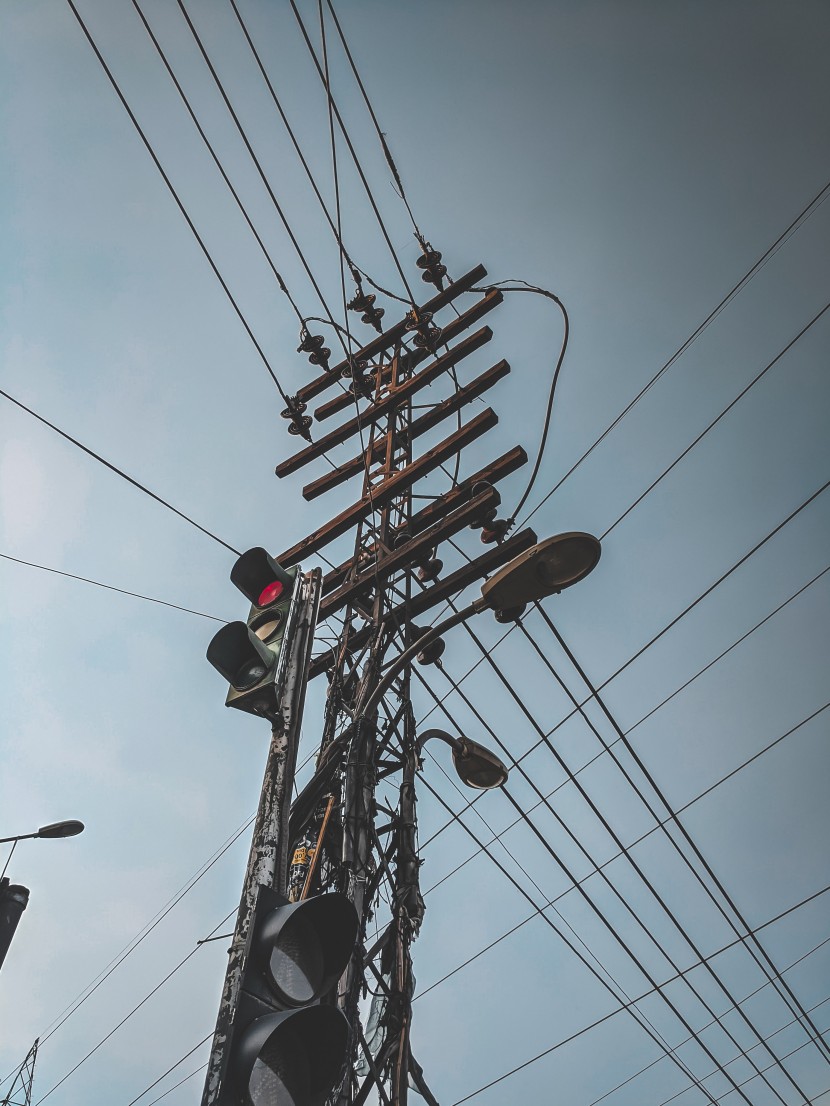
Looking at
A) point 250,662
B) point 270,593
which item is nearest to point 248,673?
point 250,662

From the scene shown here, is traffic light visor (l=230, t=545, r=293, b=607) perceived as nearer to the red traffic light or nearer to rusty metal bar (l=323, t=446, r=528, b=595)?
the red traffic light

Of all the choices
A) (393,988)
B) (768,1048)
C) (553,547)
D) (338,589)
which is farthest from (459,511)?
(768,1048)

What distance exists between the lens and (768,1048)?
9812 mm

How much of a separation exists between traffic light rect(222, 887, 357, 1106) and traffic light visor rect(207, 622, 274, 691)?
90cm

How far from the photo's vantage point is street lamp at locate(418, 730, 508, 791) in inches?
241

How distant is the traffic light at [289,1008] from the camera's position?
2.40 metres

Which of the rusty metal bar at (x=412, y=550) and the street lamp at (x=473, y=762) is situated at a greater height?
the rusty metal bar at (x=412, y=550)

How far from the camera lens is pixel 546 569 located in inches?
195

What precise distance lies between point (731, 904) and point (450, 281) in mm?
7111

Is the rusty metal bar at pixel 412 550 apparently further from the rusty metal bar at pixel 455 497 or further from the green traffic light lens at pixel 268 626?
the green traffic light lens at pixel 268 626

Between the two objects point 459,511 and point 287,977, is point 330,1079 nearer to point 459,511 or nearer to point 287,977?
point 287,977

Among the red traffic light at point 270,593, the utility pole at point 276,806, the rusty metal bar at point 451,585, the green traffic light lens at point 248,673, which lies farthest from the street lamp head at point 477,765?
the green traffic light lens at point 248,673

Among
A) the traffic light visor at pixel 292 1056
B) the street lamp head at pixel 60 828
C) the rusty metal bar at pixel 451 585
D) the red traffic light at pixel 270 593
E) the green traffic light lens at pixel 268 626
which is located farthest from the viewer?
the street lamp head at pixel 60 828

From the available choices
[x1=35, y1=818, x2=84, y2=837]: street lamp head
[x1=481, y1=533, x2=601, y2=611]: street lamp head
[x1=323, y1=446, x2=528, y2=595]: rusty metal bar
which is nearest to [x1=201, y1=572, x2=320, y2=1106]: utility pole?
[x1=481, y1=533, x2=601, y2=611]: street lamp head
